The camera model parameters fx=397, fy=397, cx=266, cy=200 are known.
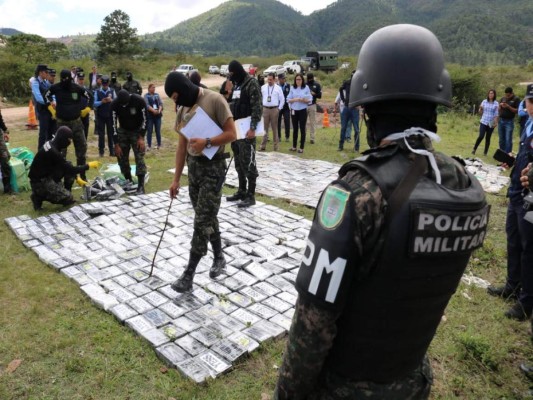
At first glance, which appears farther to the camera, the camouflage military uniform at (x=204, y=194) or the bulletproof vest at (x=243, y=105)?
the bulletproof vest at (x=243, y=105)

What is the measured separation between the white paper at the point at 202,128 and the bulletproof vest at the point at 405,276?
9.20ft

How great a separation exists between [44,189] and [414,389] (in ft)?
21.2

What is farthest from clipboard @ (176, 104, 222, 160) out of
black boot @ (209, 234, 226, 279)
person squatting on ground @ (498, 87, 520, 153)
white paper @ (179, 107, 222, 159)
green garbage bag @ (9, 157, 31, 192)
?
person squatting on ground @ (498, 87, 520, 153)

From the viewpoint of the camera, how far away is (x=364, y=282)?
1.27m

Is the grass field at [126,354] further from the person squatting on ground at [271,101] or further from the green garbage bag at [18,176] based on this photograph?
the person squatting on ground at [271,101]

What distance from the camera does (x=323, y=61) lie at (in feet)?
140

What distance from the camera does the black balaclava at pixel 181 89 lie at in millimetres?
3744

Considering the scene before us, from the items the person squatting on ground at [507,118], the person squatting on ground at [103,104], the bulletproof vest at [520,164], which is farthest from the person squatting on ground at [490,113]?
the person squatting on ground at [103,104]

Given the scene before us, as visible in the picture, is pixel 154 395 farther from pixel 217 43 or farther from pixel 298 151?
pixel 217 43

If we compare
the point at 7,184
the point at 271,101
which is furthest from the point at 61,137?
the point at 271,101

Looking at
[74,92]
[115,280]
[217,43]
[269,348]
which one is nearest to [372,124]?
[269,348]

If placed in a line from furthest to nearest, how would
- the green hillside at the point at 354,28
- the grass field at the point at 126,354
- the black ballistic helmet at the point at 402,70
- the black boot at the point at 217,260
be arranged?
the green hillside at the point at 354,28, the black boot at the point at 217,260, the grass field at the point at 126,354, the black ballistic helmet at the point at 402,70

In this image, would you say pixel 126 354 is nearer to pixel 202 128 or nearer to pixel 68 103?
pixel 202 128

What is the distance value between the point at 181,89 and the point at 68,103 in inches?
Result: 184
